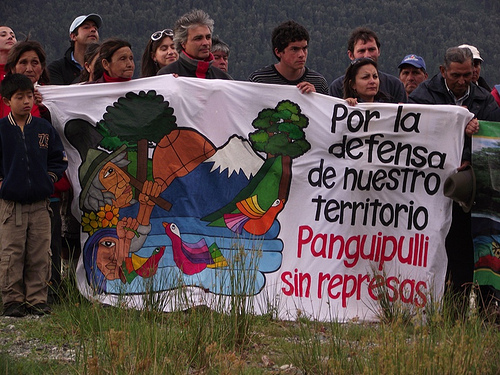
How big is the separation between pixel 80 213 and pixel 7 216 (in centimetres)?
76

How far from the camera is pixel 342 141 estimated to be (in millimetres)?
8102

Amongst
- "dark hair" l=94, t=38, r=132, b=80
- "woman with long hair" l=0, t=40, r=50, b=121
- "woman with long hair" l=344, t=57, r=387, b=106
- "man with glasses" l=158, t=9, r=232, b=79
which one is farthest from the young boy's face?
"woman with long hair" l=344, t=57, r=387, b=106

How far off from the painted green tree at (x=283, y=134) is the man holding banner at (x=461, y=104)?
1.19 metres

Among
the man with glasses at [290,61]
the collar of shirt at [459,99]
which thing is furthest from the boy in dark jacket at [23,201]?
the collar of shirt at [459,99]

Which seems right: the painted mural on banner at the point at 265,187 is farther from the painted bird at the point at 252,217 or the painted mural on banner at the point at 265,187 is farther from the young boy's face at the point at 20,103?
the young boy's face at the point at 20,103

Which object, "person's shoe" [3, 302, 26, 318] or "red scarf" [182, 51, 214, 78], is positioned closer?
"person's shoe" [3, 302, 26, 318]

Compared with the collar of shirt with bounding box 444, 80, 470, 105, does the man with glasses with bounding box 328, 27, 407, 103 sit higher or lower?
higher

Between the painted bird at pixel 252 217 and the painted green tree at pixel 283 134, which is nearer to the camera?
the painted bird at pixel 252 217

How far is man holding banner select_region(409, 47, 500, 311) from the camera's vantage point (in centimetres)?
813

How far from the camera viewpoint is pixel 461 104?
8.41m

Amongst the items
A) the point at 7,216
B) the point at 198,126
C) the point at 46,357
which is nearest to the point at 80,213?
the point at 7,216

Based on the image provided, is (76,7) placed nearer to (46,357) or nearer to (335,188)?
(335,188)

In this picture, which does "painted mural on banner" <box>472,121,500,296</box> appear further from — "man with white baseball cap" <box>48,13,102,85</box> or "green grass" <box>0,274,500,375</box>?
"man with white baseball cap" <box>48,13,102,85</box>

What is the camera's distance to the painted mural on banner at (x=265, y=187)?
26.1 feet
